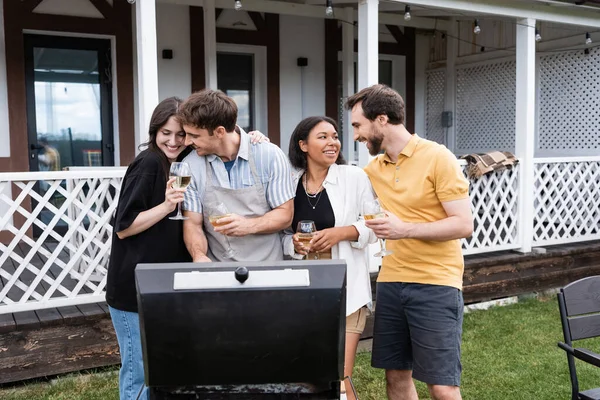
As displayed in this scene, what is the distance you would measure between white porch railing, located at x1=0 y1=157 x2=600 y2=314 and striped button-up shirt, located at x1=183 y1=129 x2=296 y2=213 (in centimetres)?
201

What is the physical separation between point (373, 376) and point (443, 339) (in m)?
1.77

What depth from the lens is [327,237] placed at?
7.47 feet

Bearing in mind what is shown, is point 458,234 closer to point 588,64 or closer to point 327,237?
point 327,237

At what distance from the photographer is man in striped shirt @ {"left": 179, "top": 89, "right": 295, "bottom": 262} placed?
2.03 m

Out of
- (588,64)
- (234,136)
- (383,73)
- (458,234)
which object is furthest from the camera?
(383,73)

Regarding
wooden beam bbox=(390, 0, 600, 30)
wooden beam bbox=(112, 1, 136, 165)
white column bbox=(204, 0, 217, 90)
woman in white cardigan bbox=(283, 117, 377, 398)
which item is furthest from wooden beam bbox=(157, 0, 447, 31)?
woman in white cardigan bbox=(283, 117, 377, 398)

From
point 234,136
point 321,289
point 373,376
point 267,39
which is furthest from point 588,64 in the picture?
point 321,289

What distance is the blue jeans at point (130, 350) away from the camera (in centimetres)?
220

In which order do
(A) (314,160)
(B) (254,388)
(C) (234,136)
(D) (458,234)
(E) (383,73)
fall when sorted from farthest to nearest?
1. (E) (383,73)
2. (A) (314,160)
3. (D) (458,234)
4. (C) (234,136)
5. (B) (254,388)

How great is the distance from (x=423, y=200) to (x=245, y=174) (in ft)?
2.25

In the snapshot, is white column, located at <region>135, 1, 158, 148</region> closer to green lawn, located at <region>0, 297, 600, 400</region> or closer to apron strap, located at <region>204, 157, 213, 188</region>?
green lawn, located at <region>0, 297, 600, 400</region>

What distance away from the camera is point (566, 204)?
242 inches

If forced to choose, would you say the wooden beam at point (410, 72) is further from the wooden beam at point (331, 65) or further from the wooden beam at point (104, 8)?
the wooden beam at point (104, 8)

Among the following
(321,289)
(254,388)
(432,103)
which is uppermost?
(432,103)
